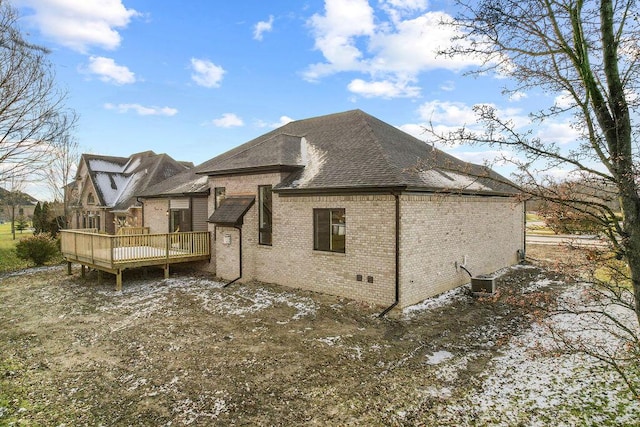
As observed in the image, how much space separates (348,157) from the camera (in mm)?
12977

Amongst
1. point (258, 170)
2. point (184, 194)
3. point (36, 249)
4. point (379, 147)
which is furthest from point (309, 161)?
point (36, 249)

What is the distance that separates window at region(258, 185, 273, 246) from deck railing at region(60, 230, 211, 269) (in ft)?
11.8

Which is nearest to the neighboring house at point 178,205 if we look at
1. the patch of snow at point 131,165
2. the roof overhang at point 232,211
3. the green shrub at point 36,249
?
Answer: the roof overhang at point 232,211

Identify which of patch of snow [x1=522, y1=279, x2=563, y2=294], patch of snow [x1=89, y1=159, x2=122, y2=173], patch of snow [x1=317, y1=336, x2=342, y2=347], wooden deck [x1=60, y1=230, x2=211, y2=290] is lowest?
patch of snow [x1=522, y1=279, x2=563, y2=294]

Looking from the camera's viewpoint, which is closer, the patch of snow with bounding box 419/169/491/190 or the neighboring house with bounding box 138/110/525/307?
the neighboring house with bounding box 138/110/525/307

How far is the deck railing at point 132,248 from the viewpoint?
45.2ft

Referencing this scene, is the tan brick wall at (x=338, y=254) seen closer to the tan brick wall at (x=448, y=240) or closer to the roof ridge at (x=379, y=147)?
A: the tan brick wall at (x=448, y=240)

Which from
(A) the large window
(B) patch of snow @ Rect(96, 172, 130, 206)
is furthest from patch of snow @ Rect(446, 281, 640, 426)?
(B) patch of snow @ Rect(96, 172, 130, 206)

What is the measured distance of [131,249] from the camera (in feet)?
46.8

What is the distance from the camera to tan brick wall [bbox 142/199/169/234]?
1853 centimetres

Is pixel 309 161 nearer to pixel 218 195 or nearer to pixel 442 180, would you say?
pixel 218 195

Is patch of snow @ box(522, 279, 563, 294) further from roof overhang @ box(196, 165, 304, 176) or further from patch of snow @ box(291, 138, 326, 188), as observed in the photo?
roof overhang @ box(196, 165, 304, 176)

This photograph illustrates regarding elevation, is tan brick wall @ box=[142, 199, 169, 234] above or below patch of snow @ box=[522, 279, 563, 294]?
above

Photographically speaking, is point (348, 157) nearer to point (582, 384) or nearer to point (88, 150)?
point (582, 384)
